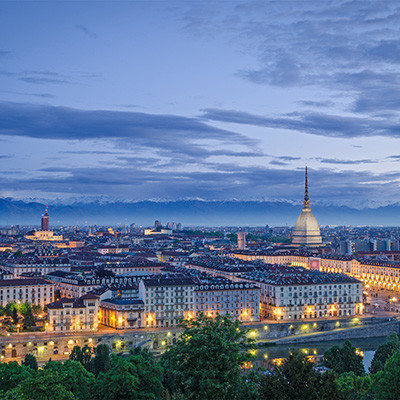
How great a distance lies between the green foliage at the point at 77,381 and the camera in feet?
122

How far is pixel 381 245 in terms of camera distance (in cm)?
18725

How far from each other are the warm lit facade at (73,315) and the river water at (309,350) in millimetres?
16993

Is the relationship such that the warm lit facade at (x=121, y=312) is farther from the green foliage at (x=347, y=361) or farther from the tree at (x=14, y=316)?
the green foliage at (x=347, y=361)

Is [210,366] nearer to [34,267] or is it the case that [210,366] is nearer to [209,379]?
[209,379]

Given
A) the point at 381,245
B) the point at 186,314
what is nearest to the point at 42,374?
the point at 186,314

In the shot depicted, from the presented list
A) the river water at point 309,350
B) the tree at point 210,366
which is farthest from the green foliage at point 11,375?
the river water at point 309,350

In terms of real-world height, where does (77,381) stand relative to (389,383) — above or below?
below

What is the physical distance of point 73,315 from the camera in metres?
69.0

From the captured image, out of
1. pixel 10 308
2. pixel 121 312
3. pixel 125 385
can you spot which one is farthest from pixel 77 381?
pixel 10 308

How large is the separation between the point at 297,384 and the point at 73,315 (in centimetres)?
4531

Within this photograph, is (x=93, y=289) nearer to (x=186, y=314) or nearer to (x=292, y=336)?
(x=186, y=314)

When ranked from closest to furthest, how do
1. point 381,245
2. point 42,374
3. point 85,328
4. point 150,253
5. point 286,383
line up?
point 286,383 → point 42,374 → point 85,328 → point 150,253 → point 381,245

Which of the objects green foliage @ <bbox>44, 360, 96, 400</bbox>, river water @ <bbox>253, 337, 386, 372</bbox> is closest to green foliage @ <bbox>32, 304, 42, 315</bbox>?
river water @ <bbox>253, 337, 386, 372</bbox>

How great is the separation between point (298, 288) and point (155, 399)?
1803 inches
